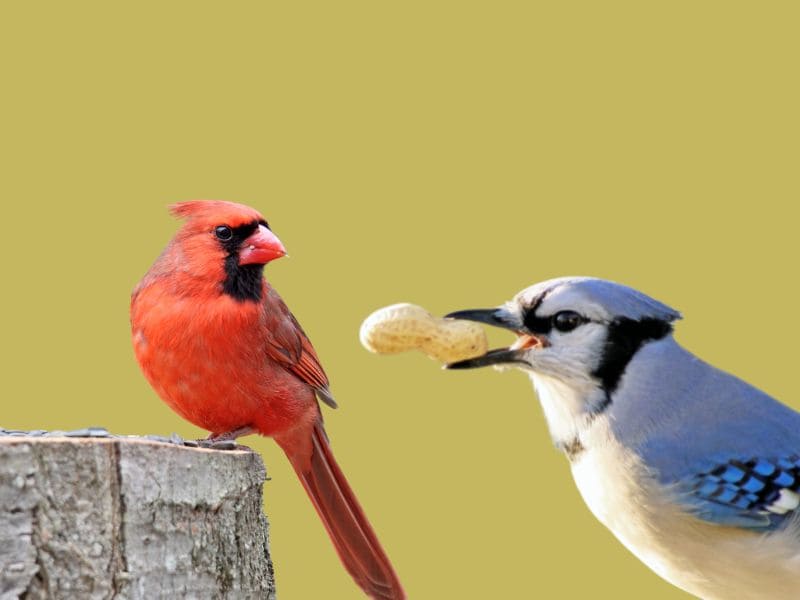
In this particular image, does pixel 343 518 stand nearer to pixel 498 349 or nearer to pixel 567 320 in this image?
pixel 498 349

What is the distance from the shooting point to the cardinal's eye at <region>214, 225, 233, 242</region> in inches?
135

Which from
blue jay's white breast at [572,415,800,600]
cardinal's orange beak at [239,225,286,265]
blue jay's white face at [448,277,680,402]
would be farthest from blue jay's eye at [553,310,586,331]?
cardinal's orange beak at [239,225,286,265]

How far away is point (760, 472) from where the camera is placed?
308 centimetres

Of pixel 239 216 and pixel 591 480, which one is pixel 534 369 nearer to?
pixel 591 480

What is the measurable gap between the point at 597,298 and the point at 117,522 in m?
1.55

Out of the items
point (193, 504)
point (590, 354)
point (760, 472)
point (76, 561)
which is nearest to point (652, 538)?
point (760, 472)

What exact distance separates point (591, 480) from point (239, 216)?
1455 millimetres

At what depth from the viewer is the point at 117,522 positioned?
2516 millimetres

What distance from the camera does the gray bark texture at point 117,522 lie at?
95.2 inches

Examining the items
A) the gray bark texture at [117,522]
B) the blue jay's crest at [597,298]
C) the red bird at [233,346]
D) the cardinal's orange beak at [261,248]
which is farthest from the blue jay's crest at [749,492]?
the cardinal's orange beak at [261,248]

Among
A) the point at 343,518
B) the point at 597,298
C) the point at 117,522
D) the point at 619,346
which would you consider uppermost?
the point at 597,298

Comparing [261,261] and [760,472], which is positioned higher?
[261,261]

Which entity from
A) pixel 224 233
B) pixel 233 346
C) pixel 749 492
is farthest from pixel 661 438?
pixel 224 233

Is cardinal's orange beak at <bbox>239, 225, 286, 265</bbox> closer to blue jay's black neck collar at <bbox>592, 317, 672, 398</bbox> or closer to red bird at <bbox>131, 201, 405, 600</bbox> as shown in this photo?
red bird at <bbox>131, 201, 405, 600</bbox>
